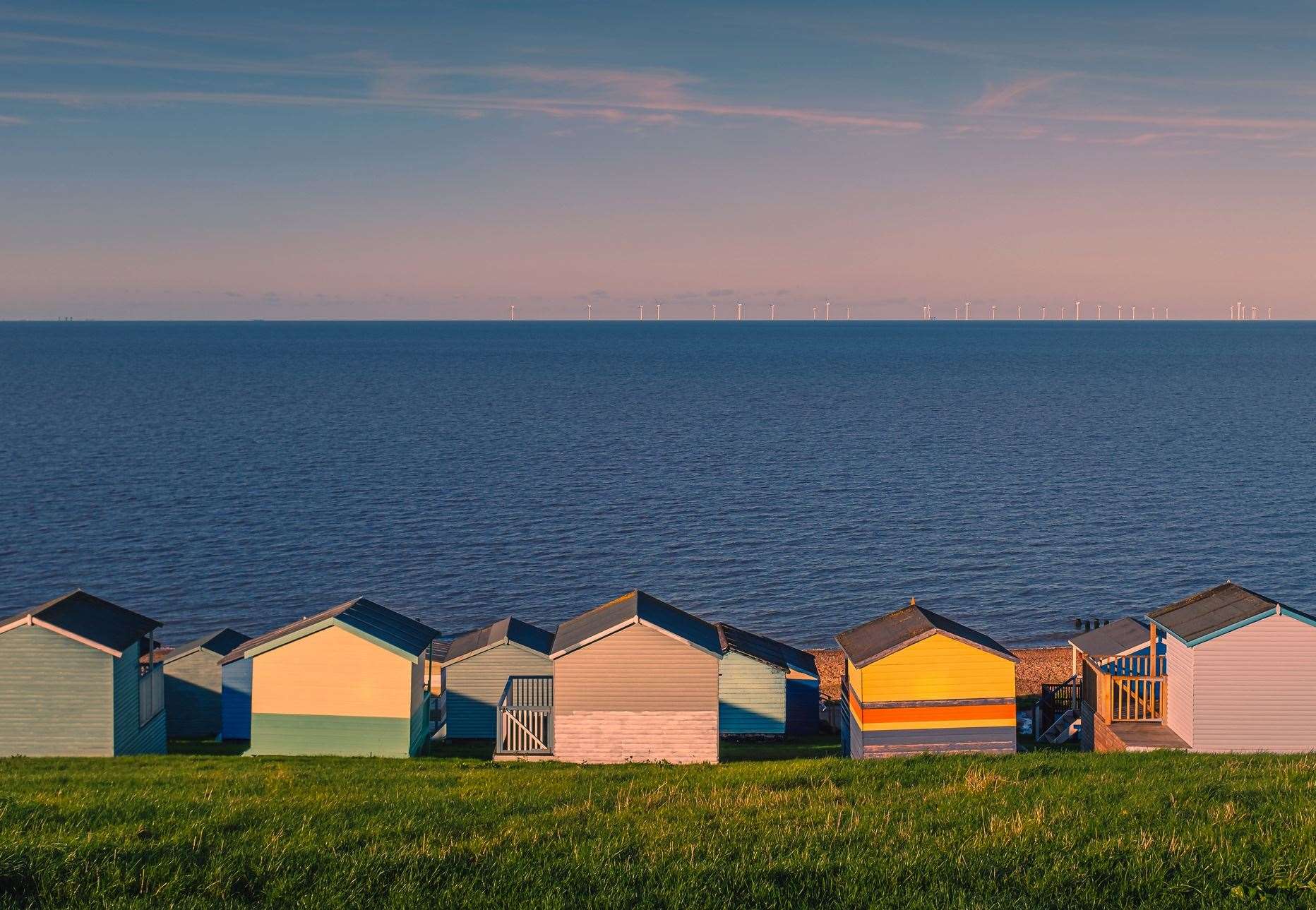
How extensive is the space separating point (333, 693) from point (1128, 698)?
19.6m

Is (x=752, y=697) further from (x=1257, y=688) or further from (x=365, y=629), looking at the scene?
(x=1257, y=688)

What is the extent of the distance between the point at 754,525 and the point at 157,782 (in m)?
50.8

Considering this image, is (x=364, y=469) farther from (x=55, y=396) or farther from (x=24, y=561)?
(x=55, y=396)

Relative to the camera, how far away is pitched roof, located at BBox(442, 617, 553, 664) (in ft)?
105

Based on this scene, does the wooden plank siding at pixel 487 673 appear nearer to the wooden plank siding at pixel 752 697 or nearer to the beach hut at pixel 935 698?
the wooden plank siding at pixel 752 697

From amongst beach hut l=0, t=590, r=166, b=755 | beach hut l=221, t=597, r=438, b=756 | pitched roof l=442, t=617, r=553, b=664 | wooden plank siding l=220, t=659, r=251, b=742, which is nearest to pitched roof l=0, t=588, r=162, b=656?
beach hut l=0, t=590, r=166, b=755

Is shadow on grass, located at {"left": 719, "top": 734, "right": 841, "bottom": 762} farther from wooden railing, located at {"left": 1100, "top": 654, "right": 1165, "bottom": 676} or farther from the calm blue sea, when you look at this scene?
the calm blue sea

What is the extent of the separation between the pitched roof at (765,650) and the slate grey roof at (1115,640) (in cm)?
747

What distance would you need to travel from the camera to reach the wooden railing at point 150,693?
28525 millimetres

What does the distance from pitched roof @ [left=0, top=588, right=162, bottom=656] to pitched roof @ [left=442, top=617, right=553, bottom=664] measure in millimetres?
8104

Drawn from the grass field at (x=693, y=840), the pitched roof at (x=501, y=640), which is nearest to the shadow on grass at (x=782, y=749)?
the pitched roof at (x=501, y=640)

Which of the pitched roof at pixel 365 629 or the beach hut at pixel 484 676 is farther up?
the pitched roof at pixel 365 629

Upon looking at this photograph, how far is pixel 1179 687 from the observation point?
27.9 meters

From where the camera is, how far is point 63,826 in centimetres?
1401
